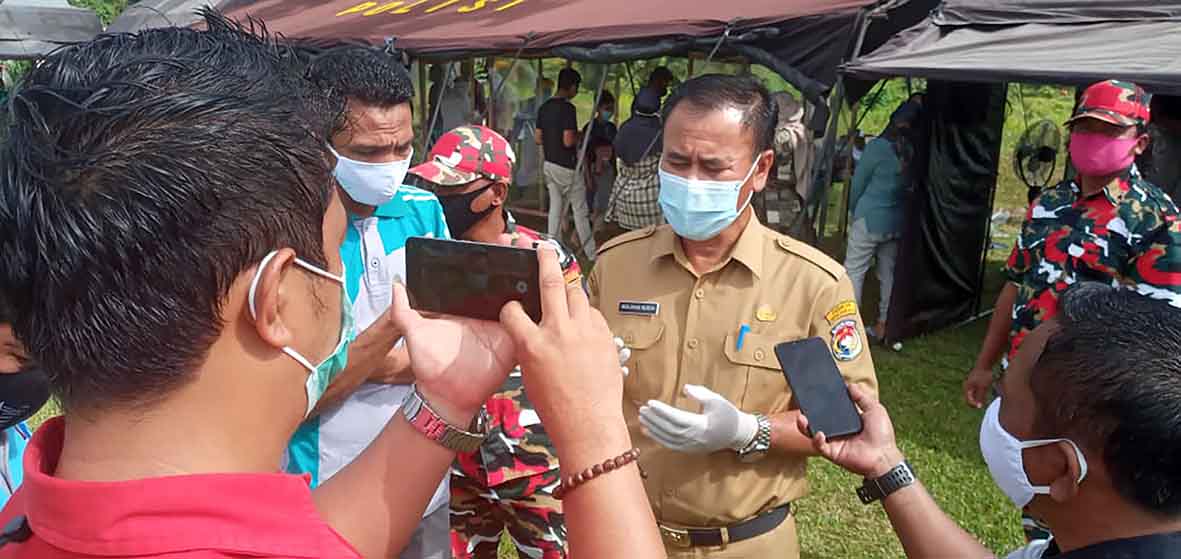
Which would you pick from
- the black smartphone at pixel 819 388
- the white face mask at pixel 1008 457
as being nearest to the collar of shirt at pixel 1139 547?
the white face mask at pixel 1008 457

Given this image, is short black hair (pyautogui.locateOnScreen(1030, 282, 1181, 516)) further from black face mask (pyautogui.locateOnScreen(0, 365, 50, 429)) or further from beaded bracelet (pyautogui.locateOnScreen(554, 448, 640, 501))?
black face mask (pyautogui.locateOnScreen(0, 365, 50, 429))

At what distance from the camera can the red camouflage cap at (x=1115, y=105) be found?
3281mm

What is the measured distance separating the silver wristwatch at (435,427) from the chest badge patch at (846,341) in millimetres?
1088

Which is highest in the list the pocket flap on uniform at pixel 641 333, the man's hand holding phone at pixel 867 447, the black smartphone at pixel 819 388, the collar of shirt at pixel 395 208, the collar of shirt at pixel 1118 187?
the collar of shirt at pixel 395 208

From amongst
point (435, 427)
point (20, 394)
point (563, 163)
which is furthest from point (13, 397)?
point (563, 163)

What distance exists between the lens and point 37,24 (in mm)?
8172

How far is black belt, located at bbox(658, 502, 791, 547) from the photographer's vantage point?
204 centimetres

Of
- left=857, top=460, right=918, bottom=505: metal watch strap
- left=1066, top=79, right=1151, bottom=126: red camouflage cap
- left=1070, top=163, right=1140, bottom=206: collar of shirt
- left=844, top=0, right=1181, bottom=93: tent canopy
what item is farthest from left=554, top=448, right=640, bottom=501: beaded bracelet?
left=844, top=0, right=1181, bottom=93: tent canopy

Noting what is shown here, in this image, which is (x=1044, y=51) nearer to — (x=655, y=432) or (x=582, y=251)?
(x=655, y=432)

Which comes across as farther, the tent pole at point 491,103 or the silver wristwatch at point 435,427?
the tent pole at point 491,103

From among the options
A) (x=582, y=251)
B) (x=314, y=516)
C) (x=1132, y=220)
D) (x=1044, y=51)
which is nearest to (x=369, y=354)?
(x=314, y=516)

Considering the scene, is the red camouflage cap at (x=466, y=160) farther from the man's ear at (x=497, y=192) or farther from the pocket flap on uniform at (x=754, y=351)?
the pocket flap on uniform at (x=754, y=351)

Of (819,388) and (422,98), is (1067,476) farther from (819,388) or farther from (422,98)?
(422,98)

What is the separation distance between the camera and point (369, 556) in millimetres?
1235
